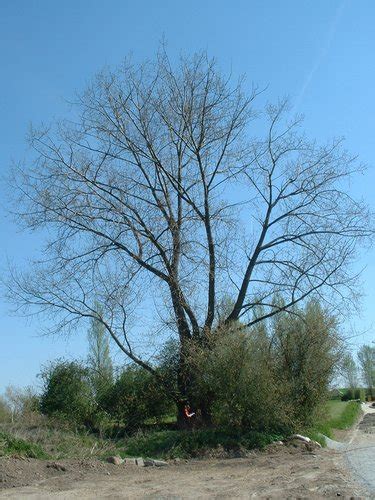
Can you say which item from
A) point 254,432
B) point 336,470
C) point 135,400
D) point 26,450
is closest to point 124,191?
point 135,400

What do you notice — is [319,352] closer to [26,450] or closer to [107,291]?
[107,291]

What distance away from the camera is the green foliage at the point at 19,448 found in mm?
13427

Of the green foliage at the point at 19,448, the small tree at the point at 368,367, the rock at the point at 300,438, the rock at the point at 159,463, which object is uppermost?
the small tree at the point at 368,367

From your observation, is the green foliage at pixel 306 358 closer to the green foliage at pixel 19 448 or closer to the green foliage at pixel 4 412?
the green foliage at pixel 19 448

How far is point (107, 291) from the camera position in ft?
73.7

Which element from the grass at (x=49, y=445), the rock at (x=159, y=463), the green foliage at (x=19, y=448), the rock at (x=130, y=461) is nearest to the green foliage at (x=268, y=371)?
the grass at (x=49, y=445)

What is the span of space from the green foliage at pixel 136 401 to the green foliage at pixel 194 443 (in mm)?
5006

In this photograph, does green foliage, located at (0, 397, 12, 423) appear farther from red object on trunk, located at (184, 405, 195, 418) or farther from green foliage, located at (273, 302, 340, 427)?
green foliage, located at (273, 302, 340, 427)

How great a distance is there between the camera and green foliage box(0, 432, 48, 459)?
13427mm

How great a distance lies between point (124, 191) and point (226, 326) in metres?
6.40

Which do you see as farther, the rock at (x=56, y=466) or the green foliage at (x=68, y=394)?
the green foliage at (x=68, y=394)

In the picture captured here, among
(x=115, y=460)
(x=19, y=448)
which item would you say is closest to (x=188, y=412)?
(x=115, y=460)

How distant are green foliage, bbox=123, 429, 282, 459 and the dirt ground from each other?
1.56 metres

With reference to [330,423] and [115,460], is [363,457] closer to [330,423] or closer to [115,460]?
[115,460]
